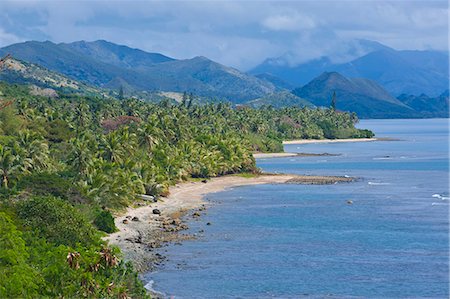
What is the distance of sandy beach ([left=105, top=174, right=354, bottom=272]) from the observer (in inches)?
2950

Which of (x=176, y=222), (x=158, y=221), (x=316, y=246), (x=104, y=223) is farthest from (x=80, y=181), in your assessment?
(x=316, y=246)

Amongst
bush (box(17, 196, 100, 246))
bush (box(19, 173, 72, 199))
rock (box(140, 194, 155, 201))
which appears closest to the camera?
bush (box(17, 196, 100, 246))

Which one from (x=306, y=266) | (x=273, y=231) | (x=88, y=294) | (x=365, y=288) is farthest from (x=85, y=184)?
(x=88, y=294)

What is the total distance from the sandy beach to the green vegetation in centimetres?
232

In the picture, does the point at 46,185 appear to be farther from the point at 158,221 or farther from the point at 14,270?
the point at 14,270

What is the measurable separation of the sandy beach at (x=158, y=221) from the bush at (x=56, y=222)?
21.1ft

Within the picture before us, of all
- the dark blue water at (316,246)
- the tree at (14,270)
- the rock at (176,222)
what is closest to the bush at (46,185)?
the rock at (176,222)

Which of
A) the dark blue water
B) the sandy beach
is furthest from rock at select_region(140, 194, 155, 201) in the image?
the dark blue water

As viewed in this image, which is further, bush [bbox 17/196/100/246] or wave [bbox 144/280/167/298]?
bush [bbox 17/196/100/246]

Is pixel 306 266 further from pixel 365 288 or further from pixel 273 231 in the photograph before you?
pixel 273 231

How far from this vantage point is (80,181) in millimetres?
92312

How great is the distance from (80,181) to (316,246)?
98.3 ft

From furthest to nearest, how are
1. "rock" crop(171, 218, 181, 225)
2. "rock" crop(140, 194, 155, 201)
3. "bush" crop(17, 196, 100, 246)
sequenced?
1. "rock" crop(140, 194, 155, 201)
2. "rock" crop(171, 218, 181, 225)
3. "bush" crop(17, 196, 100, 246)

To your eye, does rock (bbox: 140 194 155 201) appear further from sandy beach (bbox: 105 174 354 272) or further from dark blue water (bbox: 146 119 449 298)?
dark blue water (bbox: 146 119 449 298)
